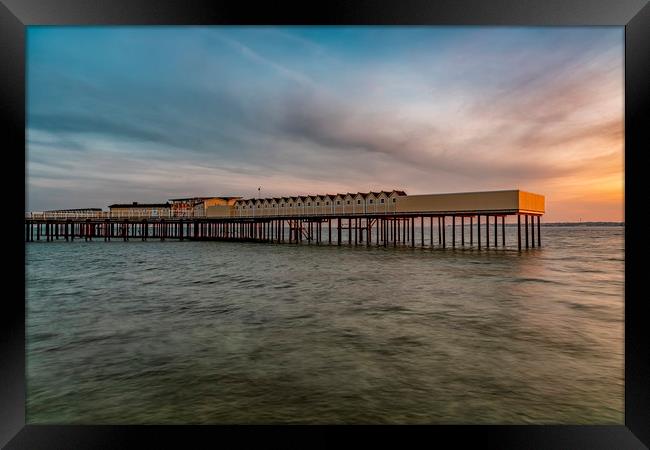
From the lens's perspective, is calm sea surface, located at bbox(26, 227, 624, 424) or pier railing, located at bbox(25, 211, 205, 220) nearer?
calm sea surface, located at bbox(26, 227, 624, 424)

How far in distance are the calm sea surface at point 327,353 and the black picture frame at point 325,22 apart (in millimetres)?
1836

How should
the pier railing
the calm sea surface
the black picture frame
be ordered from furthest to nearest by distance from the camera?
the pier railing → the calm sea surface → the black picture frame

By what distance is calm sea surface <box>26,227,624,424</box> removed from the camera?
442 centimetres

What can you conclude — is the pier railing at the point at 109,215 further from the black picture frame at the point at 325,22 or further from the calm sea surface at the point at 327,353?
the black picture frame at the point at 325,22

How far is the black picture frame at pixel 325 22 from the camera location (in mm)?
2387

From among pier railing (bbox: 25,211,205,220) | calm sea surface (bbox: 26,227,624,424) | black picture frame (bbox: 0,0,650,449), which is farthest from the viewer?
pier railing (bbox: 25,211,205,220)

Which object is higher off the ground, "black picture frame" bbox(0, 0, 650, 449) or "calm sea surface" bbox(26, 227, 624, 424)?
"black picture frame" bbox(0, 0, 650, 449)

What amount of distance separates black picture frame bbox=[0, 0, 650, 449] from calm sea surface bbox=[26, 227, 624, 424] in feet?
6.02

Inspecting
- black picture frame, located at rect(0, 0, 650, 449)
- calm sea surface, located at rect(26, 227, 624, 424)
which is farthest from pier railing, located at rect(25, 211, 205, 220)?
black picture frame, located at rect(0, 0, 650, 449)

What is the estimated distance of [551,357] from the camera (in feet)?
20.6

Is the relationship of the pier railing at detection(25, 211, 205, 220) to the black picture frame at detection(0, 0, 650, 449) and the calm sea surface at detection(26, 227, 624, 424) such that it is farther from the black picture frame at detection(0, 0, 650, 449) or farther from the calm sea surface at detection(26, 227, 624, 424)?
the black picture frame at detection(0, 0, 650, 449)

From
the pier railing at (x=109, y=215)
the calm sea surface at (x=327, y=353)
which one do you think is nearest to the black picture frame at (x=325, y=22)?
the calm sea surface at (x=327, y=353)

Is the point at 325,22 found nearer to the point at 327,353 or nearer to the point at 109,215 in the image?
the point at 327,353

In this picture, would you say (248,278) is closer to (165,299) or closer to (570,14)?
(165,299)
